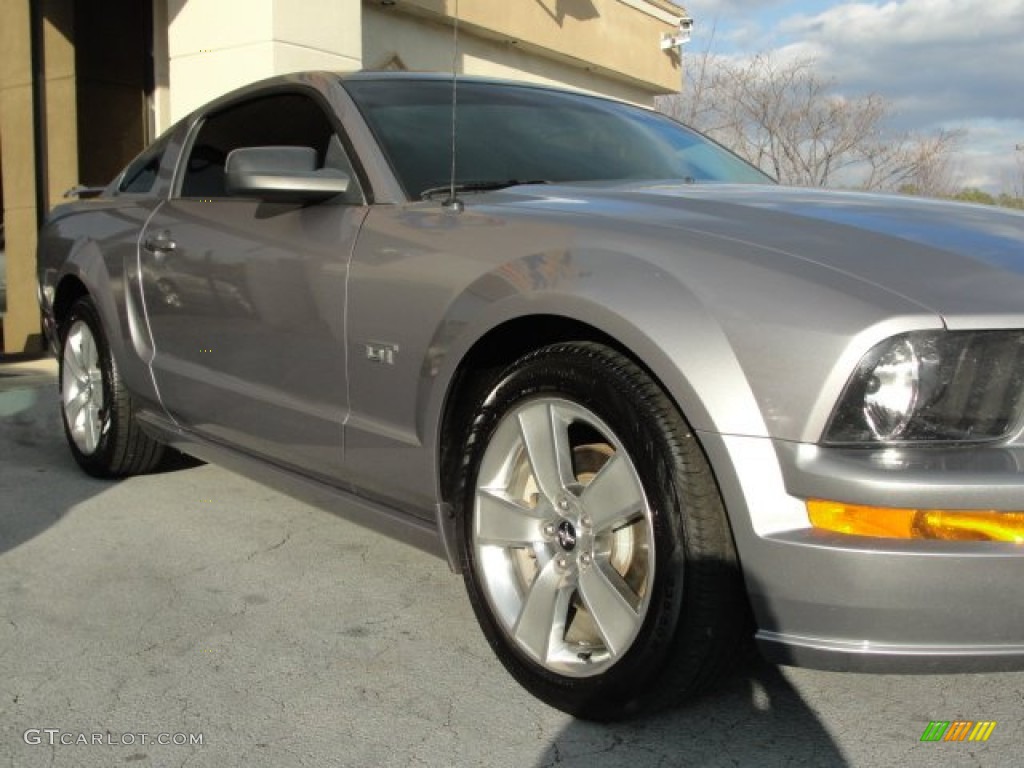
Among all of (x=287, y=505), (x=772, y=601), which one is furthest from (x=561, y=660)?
(x=287, y=505)

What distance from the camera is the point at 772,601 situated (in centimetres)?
207

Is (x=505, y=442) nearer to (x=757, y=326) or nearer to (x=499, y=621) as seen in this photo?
(x=499, y=621)

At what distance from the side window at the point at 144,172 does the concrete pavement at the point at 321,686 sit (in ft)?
5.06

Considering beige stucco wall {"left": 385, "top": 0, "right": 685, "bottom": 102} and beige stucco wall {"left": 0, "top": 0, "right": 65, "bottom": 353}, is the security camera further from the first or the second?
beige stucco wall {"left": 0, "top": 0, "right": 65, "bottom": 353}

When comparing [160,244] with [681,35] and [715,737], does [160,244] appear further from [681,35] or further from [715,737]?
[681,35]

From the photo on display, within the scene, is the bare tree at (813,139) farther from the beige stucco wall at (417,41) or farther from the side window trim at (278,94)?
the side window trim at (278,94)

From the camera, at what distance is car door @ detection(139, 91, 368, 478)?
3139mm

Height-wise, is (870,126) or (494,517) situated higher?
(870,126)

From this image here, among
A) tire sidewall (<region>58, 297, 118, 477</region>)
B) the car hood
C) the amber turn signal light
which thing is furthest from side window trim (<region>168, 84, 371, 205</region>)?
the amber turn signal light

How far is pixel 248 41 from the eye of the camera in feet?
25.5

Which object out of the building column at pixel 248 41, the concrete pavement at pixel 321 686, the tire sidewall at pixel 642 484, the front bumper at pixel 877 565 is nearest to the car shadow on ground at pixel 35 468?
the concrete pavement at pixel 321 686

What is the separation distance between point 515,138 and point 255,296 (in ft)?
3.21

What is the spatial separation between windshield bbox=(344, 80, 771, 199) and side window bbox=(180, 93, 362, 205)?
188 mm

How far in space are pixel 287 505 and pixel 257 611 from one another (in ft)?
3.83
